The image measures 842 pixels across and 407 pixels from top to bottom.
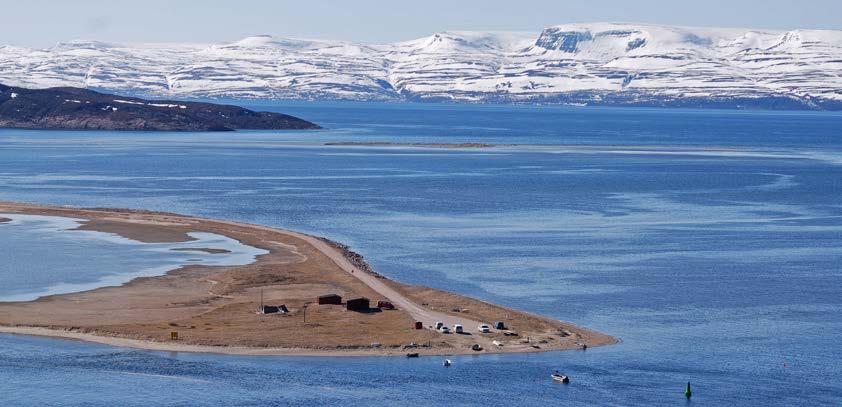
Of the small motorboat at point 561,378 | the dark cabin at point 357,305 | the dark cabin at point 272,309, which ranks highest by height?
the dark cabin at point 357,305

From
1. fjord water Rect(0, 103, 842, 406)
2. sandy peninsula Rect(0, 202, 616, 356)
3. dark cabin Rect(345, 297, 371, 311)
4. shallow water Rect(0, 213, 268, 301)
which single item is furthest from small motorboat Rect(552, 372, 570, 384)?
shallow water Rect(0, 213, 268, 301)

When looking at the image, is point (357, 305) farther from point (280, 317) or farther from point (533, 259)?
point (533, 259)

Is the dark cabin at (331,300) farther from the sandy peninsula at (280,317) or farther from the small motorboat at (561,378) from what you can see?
the small motorboat at (561,378)

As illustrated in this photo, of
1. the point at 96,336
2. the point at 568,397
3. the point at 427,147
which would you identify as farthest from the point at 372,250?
the point at 427,147

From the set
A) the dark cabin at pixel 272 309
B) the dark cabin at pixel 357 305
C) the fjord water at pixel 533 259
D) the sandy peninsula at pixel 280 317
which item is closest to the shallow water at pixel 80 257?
the sandy peninsula at pixel 280 317

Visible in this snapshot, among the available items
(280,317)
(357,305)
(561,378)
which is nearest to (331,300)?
(357,305)

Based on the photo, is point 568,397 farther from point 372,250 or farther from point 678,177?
point 678,177

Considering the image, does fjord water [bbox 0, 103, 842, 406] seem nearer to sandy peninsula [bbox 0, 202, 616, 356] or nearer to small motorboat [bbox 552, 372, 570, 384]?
small motorboat [bbox 552, 372, 570, 384]
